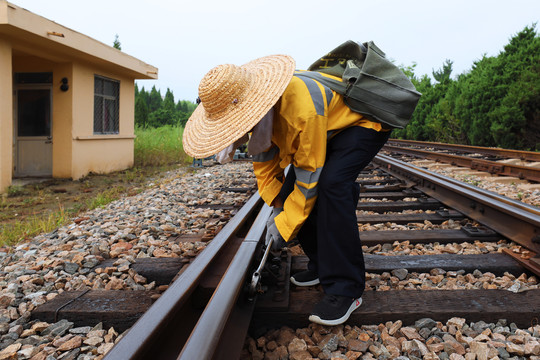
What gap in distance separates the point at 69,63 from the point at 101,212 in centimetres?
645

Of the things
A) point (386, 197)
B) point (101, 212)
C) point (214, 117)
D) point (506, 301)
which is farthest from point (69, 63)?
point (506, 301)

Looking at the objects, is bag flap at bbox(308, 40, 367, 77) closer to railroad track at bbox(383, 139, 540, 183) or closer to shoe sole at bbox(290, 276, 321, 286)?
shoe sole at bbox(290, 276, 321, 286)

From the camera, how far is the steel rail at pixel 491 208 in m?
2.64

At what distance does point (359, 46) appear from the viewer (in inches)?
83.5

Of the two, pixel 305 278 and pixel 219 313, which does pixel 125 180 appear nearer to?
pixel 305 278

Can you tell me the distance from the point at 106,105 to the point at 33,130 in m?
1.98

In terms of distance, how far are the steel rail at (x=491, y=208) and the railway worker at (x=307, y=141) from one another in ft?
4.50

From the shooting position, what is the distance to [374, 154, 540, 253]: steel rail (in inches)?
104

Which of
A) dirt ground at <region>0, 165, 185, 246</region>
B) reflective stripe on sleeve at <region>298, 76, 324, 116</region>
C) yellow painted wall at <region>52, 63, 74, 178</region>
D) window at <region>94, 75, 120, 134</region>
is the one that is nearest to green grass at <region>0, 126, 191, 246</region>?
dirt ground at <region>0, 165, 185, 246</region>

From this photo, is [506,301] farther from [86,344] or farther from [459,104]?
[459,104]

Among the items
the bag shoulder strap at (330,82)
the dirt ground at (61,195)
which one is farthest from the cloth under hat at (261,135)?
the dirt ground at (61,195)

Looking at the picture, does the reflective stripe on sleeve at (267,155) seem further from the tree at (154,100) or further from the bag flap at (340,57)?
the tree at (154,100)

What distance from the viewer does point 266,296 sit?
1.95 m

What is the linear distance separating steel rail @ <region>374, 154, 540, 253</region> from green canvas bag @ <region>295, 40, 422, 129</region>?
1.33m
